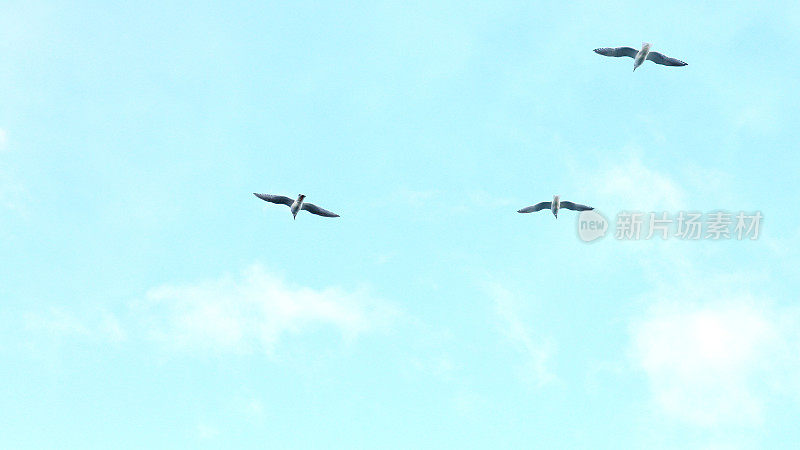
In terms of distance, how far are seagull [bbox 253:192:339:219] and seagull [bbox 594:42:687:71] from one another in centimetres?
3433

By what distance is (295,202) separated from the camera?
336 ft

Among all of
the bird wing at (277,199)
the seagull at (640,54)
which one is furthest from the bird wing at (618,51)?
the bird wing at (277,199)

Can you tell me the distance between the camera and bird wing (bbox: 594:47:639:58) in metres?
105

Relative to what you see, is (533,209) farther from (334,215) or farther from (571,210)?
(334,215)

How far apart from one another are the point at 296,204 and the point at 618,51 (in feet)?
126

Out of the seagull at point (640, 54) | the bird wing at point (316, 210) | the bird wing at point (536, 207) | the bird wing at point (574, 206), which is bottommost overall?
the bird wing at point (316, 210)

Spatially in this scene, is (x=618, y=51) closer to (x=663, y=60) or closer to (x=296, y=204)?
(x=663, y=60)

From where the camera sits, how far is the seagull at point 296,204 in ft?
335

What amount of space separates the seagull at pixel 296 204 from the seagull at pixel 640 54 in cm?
3433

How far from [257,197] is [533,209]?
30.3 meters

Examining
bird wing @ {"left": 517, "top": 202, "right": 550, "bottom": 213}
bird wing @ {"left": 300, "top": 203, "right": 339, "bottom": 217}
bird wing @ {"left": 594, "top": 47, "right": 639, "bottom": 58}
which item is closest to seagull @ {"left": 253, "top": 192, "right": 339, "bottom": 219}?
bird wing @ {"left": 300, "top": 203, "right": 339, "bottom": 217}

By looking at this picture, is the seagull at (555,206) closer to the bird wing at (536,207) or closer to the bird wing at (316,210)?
the bird wing at (536,207)

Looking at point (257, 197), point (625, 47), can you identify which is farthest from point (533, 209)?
point (257, 197)

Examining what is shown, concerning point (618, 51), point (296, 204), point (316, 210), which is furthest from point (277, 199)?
point (618, 51)
